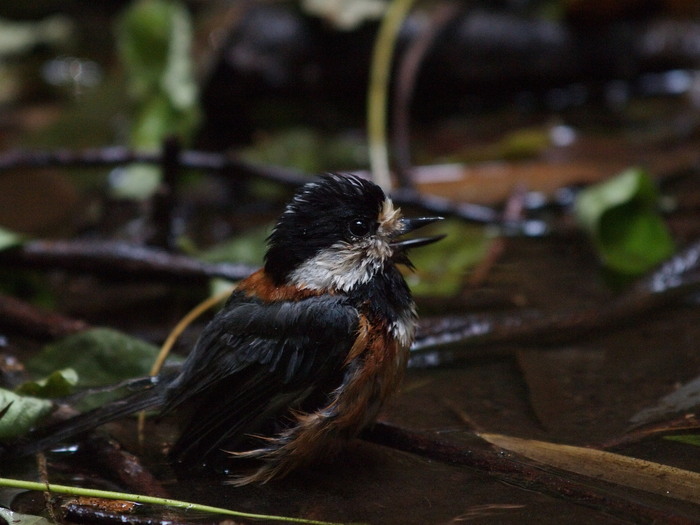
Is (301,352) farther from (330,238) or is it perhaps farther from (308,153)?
(308,153)

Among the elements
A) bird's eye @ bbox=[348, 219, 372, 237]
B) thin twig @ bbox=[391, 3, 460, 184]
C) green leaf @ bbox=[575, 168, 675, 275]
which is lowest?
green leaf @ bbox=[575, 168, 675, 275]

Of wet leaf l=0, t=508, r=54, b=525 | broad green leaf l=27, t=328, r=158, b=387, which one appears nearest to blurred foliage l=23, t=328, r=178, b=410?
broad green leaf l=27, t=328, r=158, b=387

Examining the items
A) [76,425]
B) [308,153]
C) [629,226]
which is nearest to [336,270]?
[76,425]

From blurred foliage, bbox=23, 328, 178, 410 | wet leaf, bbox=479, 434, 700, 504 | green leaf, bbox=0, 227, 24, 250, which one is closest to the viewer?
wet leaf, bbox=479, 434, 700, 504

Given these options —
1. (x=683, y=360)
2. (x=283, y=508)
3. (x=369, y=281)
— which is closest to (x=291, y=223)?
(x=369, y=281)

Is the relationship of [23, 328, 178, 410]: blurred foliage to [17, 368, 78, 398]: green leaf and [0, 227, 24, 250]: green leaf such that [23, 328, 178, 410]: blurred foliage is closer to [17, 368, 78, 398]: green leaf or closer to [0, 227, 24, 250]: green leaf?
[17, 368, 78, 398]: green leaf
